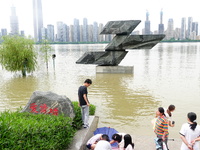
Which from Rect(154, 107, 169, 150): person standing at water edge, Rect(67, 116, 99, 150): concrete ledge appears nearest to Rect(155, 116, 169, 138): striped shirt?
Rect(154, 107, 169, 150): person standing at water edge

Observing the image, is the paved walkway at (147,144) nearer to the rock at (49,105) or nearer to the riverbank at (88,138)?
the riverbank at (88,138)

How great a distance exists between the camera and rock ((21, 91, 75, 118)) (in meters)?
5.05

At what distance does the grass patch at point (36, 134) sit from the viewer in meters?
3.38

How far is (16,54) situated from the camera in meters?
15.4

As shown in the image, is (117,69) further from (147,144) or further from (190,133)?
(190,133)

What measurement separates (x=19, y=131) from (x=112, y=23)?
45.3ft

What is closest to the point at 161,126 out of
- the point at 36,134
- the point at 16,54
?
the point at 36,134

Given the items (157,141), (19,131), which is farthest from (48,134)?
(157,141)

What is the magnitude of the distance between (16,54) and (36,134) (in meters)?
13.2

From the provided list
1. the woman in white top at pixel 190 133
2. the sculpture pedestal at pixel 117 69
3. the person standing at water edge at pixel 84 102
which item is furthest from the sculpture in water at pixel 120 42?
the woman in white top at pixel 190 133

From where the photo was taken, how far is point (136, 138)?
17.8 feet

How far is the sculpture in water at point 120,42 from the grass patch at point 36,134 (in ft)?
40.0

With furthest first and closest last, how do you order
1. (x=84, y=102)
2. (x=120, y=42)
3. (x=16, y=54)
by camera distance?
(x=120, y=42)
(x=16, y=54)
(x=84, y=102)

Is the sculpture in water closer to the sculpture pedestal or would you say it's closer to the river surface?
the sculpture pedestal
